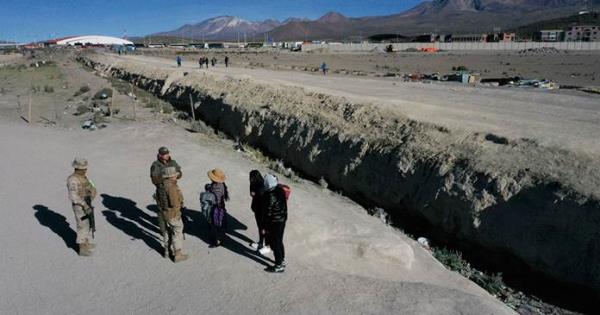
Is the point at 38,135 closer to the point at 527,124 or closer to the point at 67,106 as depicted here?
the point at 67,106

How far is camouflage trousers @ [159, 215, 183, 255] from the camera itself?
8.07 m

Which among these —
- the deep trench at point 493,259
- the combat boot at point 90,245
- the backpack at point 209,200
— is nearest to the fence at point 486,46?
the deep trench at point 493,259

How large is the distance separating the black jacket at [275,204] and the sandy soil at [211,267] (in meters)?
1.01

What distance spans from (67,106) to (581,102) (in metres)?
27.2

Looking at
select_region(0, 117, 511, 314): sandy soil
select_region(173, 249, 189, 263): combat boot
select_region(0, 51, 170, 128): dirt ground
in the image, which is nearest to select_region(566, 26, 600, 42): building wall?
select_region(0, 51, 170, 128): dirt ground

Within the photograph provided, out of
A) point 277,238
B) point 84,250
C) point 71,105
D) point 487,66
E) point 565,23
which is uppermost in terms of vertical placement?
point 565,23

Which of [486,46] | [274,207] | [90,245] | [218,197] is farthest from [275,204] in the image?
[486,46]

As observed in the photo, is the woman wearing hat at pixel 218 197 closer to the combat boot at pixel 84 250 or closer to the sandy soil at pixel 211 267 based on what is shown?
the sandy soil at pixel 211 267

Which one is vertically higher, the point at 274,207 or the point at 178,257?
the point at 274,207

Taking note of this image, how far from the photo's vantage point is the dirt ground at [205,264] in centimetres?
735

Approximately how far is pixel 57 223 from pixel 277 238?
5147 mm

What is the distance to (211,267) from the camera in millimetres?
8281

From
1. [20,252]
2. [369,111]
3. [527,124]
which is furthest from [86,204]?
[527,124]

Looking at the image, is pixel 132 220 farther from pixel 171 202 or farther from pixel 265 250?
pixel 265 250
